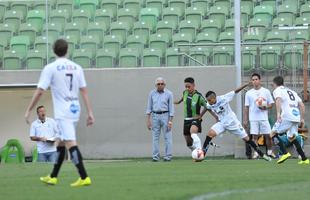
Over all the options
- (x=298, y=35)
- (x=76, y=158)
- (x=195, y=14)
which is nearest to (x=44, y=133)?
(x=195, y=14)

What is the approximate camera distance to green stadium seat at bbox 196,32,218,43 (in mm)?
24188

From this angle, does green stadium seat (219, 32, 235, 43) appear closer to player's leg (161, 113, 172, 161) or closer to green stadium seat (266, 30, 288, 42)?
green stadium seat (266, 30, 288, 42)

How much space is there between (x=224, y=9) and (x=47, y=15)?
546 cm

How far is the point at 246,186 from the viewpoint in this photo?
11.2 m

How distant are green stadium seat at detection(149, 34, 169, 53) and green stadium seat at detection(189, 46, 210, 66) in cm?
104

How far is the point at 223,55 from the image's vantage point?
23203 mm

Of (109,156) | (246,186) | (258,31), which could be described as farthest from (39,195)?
(258,31)

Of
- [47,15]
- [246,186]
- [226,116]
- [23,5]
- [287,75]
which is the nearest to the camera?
[246,186]

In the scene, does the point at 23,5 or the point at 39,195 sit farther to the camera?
the point at 23,5

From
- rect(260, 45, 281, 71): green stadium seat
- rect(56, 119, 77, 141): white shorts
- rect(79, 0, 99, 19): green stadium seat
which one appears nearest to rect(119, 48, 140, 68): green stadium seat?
rect(79, 0, 99, 19): green stadium seat

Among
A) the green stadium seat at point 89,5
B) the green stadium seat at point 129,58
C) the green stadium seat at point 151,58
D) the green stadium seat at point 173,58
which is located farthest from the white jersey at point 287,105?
the green stadium seat at point 89,5

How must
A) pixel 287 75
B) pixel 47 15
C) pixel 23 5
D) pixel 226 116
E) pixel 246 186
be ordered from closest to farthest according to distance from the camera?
pixel 246 186, pixel 226 116, pixel 287 75, pixel 47 15, pixel 23 5

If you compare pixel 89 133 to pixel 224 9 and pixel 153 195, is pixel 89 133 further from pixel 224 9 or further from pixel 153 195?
pixel 153 195

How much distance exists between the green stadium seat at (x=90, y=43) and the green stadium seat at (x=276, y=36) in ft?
16.5
